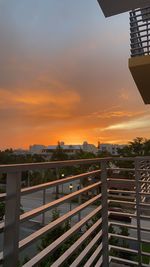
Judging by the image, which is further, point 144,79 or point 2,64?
point 2,64

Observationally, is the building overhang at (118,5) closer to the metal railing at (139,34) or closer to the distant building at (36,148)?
the metal railing at (139,34)

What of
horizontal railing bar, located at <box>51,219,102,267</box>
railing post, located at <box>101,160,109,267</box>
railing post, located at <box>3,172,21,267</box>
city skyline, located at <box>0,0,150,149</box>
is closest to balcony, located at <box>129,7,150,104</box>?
city skyline, located at <box>0,0,150,149</box>

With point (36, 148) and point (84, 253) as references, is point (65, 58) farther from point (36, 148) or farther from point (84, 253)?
point (36, 148)

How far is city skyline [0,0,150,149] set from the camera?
6.82m

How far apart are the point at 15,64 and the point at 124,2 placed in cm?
866

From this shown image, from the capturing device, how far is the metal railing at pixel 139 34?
3.34 m

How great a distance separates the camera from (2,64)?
34.2 ft

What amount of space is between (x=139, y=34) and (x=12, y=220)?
3.21 metres

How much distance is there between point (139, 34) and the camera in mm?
3439

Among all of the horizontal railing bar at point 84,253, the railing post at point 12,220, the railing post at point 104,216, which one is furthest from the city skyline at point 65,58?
the railing post at point 12,220

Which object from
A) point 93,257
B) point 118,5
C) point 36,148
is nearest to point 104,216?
point 93,257

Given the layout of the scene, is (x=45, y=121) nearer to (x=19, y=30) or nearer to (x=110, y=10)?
(x=19, y=30)

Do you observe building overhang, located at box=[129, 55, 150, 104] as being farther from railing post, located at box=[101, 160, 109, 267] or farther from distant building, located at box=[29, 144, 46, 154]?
distant building, located at box=[29, 144, 46, 154]

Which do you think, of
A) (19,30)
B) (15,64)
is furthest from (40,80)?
(19,30)
